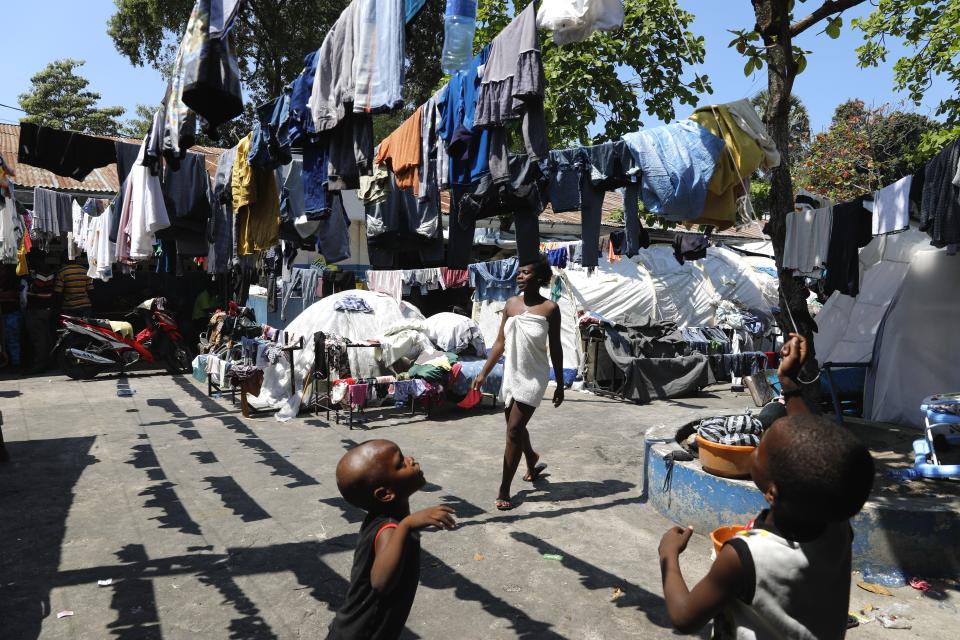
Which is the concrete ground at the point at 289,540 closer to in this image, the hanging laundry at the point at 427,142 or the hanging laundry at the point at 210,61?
the hanging laundry at the point at 427,142

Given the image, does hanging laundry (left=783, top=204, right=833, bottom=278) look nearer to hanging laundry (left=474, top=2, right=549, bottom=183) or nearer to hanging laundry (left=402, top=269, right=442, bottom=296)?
hanging laundry (left=474, top=2, right=549, bottom=183)

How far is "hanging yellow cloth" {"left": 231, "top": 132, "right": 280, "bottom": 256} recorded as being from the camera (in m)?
7.41

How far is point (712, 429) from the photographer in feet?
15.7

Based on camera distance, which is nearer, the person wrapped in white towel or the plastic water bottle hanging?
the plastic water bottle hanging

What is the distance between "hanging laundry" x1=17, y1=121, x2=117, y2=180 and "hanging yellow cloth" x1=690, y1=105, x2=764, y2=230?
22.8 ft

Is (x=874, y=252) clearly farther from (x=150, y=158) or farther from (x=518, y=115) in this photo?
(x=150, y=158)

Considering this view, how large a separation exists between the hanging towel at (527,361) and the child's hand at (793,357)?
2551mm

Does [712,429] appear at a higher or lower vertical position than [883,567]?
higher

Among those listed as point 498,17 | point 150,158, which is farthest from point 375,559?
point 498,17

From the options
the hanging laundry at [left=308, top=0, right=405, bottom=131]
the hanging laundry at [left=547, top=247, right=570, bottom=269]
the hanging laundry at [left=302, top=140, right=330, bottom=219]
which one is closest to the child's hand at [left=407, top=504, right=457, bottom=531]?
the hanging laundry at [left=308, top=0, right=405, bottom=131]

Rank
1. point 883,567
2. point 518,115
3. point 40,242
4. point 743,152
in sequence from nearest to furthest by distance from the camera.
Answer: point 883,567 < point 518,115 < point 743,152 < point 40,242

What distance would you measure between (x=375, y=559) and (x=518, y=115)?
338cm

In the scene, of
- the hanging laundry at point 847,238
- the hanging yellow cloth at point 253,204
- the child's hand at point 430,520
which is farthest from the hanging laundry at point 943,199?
the hanging yellow cloth at point 253,204

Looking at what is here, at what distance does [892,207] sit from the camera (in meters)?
5.57
